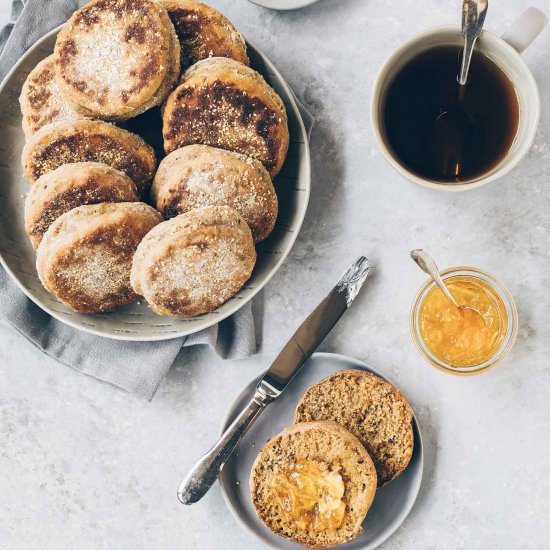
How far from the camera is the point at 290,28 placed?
174 cm

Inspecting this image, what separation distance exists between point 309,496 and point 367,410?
0.24 metres

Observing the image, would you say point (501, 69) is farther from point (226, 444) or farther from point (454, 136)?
point (226, 444)

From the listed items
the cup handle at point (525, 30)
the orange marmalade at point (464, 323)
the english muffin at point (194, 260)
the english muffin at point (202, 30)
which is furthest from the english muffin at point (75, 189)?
the cup handle at point (525, 30)

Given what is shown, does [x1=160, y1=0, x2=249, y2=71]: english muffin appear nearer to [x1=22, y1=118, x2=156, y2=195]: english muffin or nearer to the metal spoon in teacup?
[x1=22, y1=118, x2=156, y2=195]: english muffin

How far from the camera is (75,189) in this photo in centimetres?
147

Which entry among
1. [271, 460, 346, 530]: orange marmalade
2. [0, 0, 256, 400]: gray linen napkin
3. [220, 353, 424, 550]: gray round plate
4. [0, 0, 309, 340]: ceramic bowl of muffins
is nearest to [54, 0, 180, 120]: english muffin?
[0, 0, 309, 340]: ceramic bowl of muffins

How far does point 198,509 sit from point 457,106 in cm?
116

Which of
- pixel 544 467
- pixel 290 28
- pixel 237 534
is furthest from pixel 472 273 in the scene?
pixel 237 534

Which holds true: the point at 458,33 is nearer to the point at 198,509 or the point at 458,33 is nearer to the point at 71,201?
the point at 71,201

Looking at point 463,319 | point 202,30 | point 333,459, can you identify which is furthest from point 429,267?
point 202,30

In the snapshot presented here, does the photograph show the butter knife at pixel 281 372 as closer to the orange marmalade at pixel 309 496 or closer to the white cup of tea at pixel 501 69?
the orange marmalade at pixel 309 496

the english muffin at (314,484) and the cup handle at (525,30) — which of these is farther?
the english muffin at (314,484)

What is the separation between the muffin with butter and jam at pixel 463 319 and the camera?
1.62m

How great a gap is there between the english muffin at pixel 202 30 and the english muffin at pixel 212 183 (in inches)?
8.9
